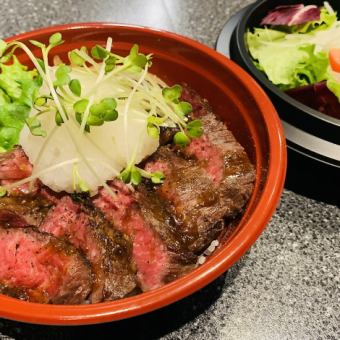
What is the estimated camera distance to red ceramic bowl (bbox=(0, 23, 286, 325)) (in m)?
1.15

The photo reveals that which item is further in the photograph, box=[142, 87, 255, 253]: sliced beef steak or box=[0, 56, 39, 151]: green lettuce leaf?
box=[0, 56, 39, 151]: green lettuce leaf

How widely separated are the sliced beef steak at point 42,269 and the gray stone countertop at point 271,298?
0.24 metres

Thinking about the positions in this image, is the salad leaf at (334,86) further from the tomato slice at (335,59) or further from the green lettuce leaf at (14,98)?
the green lettuce leaf at (14,98)

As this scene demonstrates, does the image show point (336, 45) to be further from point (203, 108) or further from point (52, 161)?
point (52, 161)

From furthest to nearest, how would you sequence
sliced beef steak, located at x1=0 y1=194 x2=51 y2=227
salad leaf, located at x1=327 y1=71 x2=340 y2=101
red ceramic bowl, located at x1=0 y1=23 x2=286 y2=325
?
salad leaf, located at x1=327 y1=71 x2=340 y2=101
sliced beef steak, located at x1=0 y1=194 x2=51 y2=227
red ceramic bowl, located at x1=0 y1=23 x2=286 y2=325

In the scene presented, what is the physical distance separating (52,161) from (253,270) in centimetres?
81

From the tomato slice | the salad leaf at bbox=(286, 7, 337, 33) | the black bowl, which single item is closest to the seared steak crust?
the black bowl

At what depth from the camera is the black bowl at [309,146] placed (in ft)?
5.74

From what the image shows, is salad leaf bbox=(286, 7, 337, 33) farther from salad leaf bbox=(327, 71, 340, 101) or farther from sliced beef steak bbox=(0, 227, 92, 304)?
sliced beef steak bbox=(0, 227, 92, 304)

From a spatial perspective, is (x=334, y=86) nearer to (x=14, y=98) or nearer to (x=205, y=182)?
(x=205, y=182)

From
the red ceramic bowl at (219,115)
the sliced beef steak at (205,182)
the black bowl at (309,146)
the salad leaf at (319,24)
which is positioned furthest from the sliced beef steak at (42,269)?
the salad leaf at (319,24)

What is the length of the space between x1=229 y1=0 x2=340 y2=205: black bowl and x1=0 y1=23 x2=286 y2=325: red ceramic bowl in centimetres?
24

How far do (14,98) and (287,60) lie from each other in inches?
50.1

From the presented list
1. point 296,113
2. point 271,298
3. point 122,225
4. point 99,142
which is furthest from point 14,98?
point 271,298
